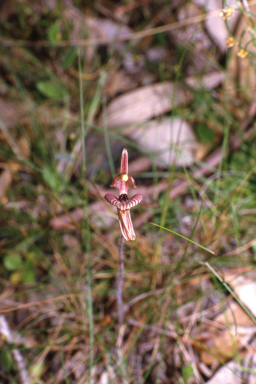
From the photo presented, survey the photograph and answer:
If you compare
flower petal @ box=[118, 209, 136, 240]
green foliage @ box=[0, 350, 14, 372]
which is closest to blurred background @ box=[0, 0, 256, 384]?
green foliage @ box=[0, 350, 14, 372]

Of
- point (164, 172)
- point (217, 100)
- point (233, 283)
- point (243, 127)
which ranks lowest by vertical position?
point (233, 283)

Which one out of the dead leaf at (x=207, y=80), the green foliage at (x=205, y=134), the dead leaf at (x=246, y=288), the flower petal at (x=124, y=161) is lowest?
the dead leaf at (x=246, y=288)

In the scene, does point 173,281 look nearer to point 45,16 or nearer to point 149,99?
point 149,99

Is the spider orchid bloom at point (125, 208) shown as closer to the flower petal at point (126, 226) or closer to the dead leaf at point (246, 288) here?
the flower petal at point (126, 226)

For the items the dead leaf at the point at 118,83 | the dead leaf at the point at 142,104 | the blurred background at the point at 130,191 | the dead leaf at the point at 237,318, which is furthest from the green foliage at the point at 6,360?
the dead leaf at the point at 118,83

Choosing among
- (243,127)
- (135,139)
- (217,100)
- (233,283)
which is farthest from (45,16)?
(233,283)

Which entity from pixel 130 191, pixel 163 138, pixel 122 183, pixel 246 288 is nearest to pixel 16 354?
pixel 130 191

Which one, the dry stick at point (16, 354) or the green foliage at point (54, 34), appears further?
the green foliage at point (54, 34)
